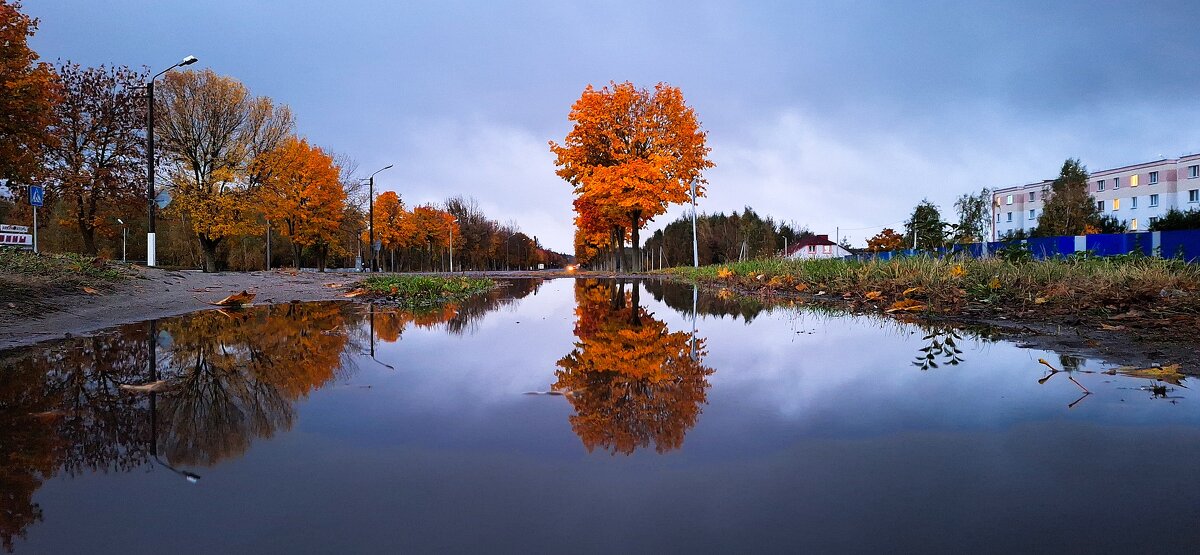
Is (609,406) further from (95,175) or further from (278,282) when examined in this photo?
(95,175)

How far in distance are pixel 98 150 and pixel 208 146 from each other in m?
4.85

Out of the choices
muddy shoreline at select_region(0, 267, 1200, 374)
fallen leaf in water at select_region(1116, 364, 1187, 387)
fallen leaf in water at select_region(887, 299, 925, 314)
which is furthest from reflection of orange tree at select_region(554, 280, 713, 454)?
fallen leaf in water at select_region(887, 299, 925, 314)

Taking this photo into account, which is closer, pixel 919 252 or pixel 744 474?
pixel 744 474

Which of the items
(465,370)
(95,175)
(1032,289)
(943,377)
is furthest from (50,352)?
(95,175)

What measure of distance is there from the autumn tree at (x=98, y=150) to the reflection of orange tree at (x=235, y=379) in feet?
84.6

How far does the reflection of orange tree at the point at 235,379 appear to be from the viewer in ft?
7.38

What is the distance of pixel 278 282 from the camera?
15867 millimetres

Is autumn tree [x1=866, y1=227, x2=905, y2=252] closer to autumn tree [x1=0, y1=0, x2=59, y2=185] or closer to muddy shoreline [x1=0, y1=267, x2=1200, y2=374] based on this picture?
muddy shoreline [x1=0, y1=267, x2=1200, y2=374]

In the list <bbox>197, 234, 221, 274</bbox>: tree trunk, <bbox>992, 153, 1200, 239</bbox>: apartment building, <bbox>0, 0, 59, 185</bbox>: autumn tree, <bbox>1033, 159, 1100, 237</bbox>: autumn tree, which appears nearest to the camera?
<bbox>0, 0, 59, 185</bbox>: autumn tree

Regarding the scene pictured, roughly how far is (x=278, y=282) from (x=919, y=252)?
16409 millimetres

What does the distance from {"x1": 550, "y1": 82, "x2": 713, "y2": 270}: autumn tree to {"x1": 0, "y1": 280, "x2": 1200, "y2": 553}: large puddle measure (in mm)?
20765

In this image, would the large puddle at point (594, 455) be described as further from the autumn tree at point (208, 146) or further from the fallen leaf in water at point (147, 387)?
the autumn tree at point (208, 146)

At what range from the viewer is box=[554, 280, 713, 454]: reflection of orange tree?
2283 mm

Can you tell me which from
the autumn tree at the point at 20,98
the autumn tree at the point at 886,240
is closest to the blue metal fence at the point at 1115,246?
the autumn tree at the point at 886,240
